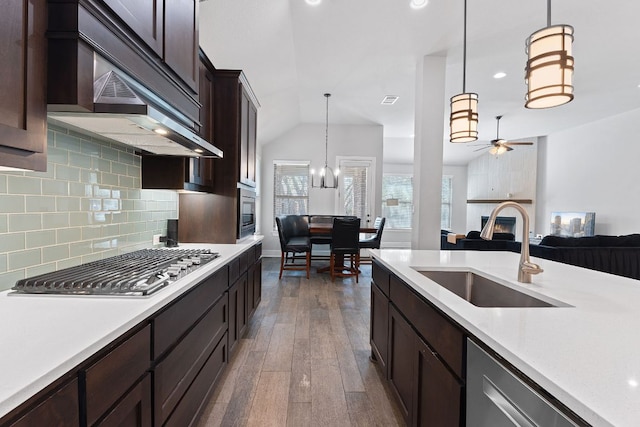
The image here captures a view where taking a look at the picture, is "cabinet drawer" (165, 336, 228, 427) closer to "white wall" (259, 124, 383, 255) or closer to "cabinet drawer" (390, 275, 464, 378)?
"cabinet drawer" (390, 275, 464, 378)

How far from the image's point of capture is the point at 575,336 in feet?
2.65

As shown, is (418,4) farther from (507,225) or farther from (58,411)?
(507,225)

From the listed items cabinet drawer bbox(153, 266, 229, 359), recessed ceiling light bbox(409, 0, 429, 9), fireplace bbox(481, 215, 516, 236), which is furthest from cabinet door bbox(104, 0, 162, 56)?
fireplace bbox(481, 215, 516, 236)

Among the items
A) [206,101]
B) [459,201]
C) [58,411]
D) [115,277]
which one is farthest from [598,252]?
[459,201]

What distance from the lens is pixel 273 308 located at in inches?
141

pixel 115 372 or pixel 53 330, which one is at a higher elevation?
pixel 53 330

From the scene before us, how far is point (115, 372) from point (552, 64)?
2085mm

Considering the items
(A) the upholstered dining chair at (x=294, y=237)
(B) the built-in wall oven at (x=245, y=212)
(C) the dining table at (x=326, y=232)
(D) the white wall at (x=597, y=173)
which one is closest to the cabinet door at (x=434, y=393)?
(B) the built-in wall oven at (x=245, y=212)

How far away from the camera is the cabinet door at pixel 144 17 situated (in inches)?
45.1

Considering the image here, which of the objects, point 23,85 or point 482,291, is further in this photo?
point 482,291

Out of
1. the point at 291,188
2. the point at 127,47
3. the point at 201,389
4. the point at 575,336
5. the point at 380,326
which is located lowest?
the point at 201,389

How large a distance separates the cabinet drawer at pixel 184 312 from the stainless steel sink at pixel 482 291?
4.07 ft

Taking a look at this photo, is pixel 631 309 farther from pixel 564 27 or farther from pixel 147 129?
pixel 147 129

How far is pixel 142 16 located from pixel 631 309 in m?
2.15
